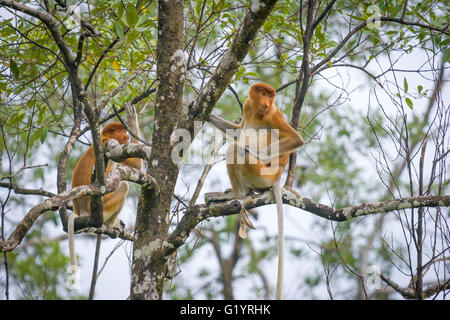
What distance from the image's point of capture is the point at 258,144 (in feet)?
12.8

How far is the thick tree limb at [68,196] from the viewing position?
80.8 inches

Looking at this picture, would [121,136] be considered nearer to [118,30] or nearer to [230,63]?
[118,30]

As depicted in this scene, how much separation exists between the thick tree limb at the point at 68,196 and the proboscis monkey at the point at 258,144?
136 centimetres

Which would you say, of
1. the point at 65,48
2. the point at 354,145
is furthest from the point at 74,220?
the point at 354,145

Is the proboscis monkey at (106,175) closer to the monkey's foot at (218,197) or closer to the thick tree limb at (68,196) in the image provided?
the monkey's foot at (218,197)

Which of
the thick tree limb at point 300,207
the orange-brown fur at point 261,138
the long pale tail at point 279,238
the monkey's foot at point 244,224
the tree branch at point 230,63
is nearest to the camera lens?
the tree branch at point 230,63

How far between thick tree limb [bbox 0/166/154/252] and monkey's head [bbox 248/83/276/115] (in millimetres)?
1522

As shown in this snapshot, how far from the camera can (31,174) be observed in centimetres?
784

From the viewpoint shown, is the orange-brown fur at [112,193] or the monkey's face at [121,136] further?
the monkey's face at [121,136]

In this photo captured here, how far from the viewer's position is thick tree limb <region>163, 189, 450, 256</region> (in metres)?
2.46

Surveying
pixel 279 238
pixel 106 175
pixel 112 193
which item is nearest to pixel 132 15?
pixel 279 238

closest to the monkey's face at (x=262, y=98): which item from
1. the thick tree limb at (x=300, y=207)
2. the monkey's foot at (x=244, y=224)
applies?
the thick tree limb at (x=300, y=207)

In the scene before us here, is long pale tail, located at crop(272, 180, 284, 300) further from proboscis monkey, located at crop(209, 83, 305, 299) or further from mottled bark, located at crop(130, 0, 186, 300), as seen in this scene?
mottled bark, located at crop(130, 0, 186, 300)
